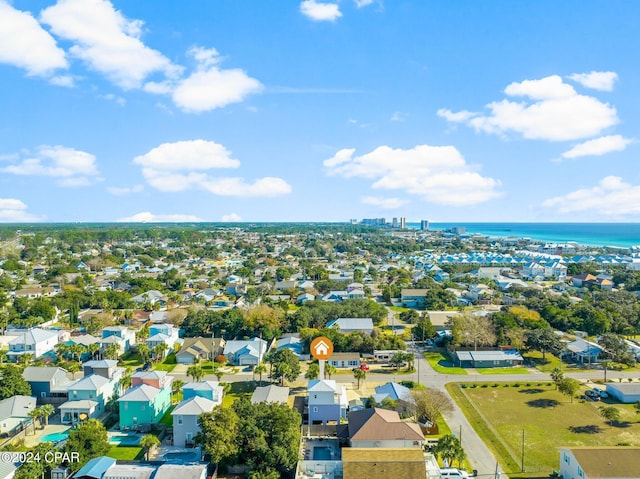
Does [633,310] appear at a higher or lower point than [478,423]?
higher

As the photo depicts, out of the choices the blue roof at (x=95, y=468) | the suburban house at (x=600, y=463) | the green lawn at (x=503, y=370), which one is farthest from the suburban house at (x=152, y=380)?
the green lawn at (x=503, y=370)

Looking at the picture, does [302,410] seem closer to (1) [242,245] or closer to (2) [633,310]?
(2) [633,310]

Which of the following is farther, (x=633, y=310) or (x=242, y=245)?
(x=242, y=245)

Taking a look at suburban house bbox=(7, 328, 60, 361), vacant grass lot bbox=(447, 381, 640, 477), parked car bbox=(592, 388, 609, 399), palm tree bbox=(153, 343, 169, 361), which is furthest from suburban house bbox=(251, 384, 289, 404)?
suburban house bbox=(7, 328, 60, 361)

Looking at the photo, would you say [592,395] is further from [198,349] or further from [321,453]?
[198,349]

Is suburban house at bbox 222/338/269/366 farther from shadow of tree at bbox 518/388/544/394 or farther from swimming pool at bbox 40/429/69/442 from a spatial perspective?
shadow of tree at bbox 518/388/544/394

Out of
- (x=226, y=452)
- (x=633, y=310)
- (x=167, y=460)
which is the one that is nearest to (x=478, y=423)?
(x=226, y=452)
